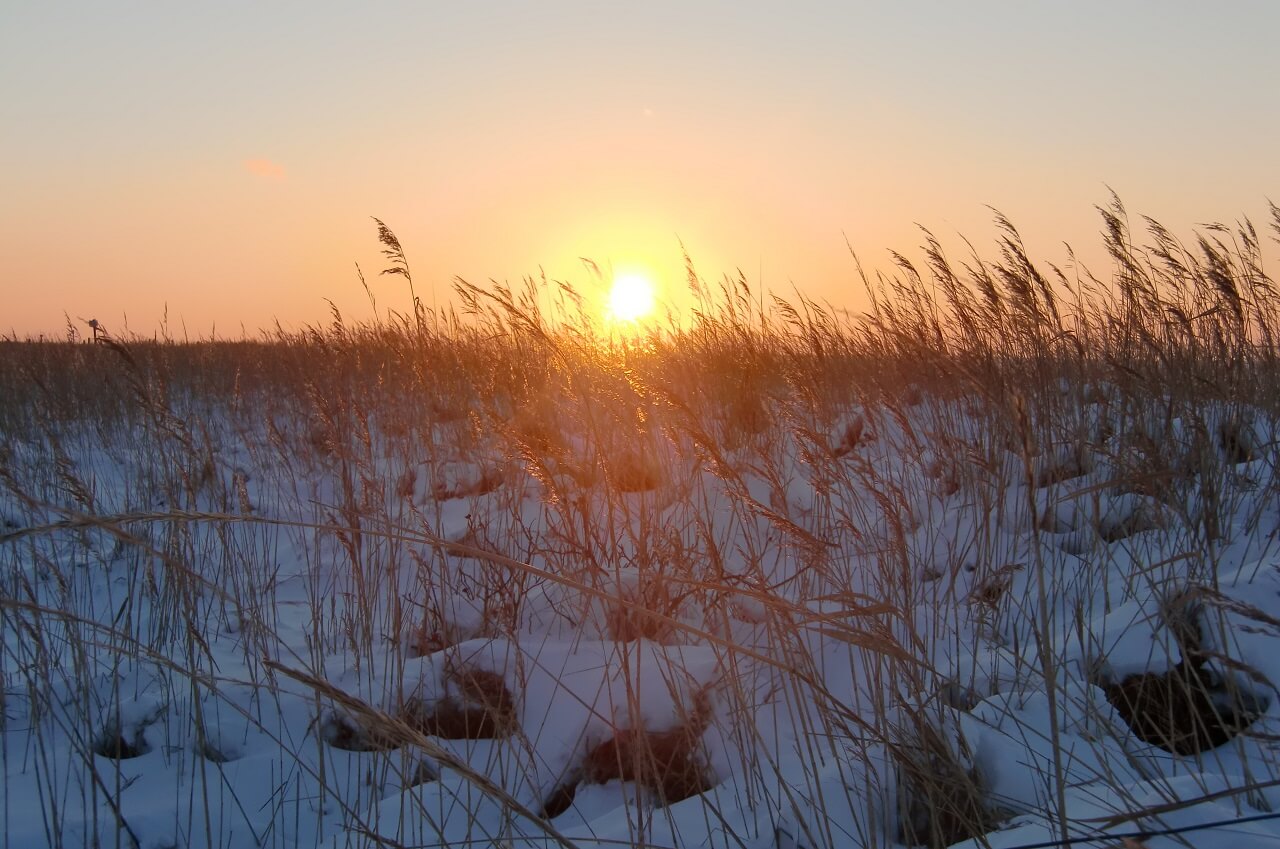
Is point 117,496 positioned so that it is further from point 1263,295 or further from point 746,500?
point 1263,295

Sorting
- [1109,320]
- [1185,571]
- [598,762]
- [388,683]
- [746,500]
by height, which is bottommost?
[598,762]

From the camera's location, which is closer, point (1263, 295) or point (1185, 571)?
point (1185, 571)

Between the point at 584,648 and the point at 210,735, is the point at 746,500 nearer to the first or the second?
the point at 584,648

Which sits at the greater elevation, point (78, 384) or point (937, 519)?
point (78, 384)

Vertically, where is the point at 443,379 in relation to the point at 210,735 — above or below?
above

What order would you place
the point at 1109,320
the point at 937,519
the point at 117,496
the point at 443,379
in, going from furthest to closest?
the point at 443,379 → the point at 117,496 → the point at 1109,320 → the point at 937,519

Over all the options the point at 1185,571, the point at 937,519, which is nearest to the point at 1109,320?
the point at 937,519

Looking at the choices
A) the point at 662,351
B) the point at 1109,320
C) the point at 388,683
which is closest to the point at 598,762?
the point at 388,683

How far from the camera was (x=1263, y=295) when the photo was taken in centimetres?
432

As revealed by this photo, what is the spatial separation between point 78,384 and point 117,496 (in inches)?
150

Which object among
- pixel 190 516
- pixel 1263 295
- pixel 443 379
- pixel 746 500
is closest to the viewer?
pixel 190 516

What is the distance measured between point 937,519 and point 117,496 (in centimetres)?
464

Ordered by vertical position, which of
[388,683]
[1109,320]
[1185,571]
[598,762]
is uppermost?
[1109,320]

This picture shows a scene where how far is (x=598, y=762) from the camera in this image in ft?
6.91
